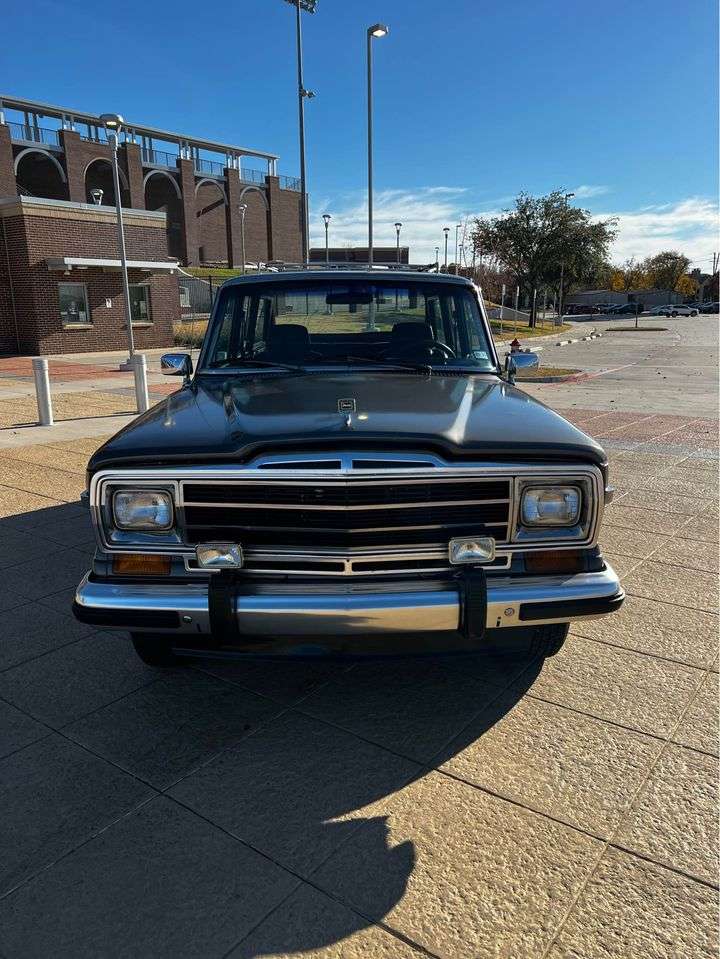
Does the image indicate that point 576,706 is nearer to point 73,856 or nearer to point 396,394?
point 396,394

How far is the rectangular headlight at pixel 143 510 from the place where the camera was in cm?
268

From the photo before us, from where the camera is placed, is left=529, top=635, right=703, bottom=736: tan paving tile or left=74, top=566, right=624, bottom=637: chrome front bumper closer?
left=74, top=566, right=624, bottom=637: chrome front bumper

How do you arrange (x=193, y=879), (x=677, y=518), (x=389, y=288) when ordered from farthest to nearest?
(x=677, y=518), (x=389, y=288), (x=193, y=879)

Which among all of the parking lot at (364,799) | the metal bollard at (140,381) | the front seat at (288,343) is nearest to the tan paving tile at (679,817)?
the parking lot at (364,799)

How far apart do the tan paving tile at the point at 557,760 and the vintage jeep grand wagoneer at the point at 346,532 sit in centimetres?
43

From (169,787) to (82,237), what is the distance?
2312cm

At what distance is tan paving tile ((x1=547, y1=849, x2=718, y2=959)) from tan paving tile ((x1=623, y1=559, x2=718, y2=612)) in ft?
7.34

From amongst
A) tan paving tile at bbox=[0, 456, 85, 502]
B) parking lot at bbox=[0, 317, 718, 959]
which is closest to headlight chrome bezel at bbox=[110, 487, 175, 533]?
parking lot at bbox=[0, 317, 718, 959]

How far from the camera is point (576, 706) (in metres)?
3.14

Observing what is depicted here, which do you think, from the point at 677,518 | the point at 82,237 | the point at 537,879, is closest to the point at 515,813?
the point at 537,879

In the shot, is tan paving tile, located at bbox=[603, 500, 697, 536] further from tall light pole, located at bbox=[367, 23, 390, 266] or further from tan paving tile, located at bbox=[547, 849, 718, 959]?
tall light pole, located at bbox=[367, 23, 390, 266]

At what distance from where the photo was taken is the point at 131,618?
8.55ft

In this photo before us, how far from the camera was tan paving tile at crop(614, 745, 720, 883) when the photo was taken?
2291 millimetres

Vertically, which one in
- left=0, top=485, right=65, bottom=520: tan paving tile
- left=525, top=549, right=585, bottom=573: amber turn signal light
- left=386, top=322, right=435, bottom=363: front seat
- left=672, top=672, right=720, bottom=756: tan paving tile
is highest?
left=386, top=322, right=435, bottom=363: front seat
